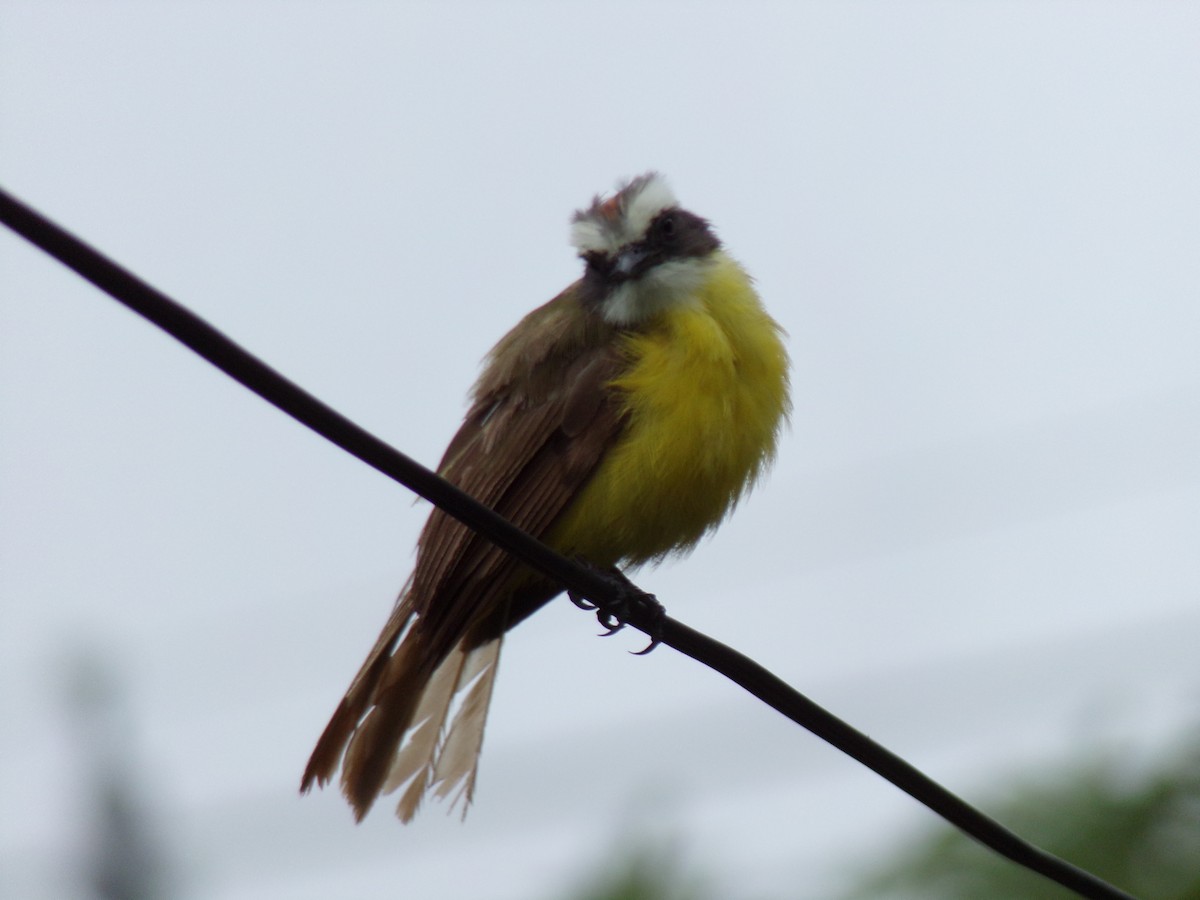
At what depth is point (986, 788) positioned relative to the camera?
5203 millimetres

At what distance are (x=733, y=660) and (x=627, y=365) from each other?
1.85m

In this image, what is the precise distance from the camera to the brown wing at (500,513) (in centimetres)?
479

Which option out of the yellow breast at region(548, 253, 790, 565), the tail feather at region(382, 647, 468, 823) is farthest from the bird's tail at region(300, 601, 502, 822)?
the yellow breast at region(548, 253, 790, 565)

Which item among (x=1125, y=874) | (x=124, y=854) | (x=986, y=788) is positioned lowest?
(x=1125, y=874)

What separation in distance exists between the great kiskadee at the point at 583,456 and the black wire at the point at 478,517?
100 cm

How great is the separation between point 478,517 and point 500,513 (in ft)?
6.59

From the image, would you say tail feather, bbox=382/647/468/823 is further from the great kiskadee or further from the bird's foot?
the bird's foot

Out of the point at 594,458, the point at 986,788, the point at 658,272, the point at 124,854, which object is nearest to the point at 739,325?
the point at 658,272

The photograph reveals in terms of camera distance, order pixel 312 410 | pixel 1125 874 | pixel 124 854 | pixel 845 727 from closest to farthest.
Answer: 1. pixel 312 410
2. pixel 845 727
3. pixel 1125 874
4. pixel 124 854

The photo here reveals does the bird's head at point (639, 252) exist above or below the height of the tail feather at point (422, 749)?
above

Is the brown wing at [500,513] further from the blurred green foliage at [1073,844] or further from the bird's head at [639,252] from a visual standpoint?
the blurred green foliage at [1073,844]

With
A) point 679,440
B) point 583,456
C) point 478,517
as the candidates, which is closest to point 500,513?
point 583,456

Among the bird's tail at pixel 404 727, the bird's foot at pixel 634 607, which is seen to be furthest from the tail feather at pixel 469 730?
the bird's foot at pixel 634 607

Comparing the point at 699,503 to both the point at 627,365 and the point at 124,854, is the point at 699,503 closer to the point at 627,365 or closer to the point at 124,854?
the point at 627,365
